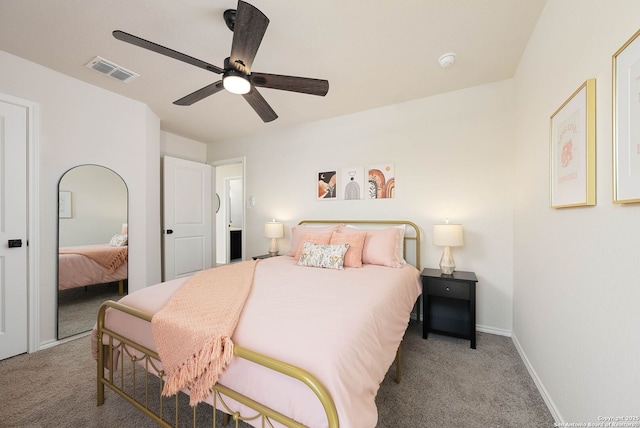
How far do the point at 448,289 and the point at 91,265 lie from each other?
147 inches

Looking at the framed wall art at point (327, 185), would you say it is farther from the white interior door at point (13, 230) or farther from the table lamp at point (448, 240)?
the white interior door at point (13, 230)

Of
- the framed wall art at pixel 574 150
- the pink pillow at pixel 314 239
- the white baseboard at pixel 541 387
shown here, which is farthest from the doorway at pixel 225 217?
the framed wall art at pixel 574 150

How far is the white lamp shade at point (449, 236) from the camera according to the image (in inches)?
96.6

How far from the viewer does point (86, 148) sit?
2662 mm

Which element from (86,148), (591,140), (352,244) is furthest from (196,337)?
(86,148)

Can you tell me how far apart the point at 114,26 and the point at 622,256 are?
325 centimetres

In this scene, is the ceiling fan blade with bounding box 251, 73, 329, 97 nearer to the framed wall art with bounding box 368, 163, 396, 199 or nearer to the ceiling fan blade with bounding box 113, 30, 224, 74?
the ceiling fan blade with bounding box 113, 30, 224, 74

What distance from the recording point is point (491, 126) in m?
2.59

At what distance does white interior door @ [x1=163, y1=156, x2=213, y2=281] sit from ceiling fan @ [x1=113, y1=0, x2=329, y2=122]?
86.5 inches

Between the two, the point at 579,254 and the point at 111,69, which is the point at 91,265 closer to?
the point at 111,69

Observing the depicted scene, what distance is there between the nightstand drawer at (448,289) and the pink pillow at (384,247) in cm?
36

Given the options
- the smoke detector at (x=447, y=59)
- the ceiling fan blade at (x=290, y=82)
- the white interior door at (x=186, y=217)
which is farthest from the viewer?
the white interior door at (x=186, y=217)

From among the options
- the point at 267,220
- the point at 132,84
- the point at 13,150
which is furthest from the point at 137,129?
the point at 267,220

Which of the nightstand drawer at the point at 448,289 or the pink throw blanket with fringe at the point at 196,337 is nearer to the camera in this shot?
the pink throw blanket with fringe at the point at 196,337
